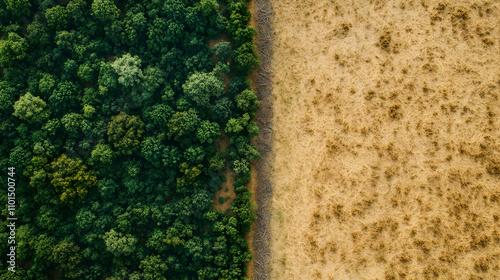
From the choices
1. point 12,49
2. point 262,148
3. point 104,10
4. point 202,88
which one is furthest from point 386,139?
point 12,49

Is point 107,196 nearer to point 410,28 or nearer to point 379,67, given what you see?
point 379,67

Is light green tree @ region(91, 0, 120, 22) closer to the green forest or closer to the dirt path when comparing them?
the green forest

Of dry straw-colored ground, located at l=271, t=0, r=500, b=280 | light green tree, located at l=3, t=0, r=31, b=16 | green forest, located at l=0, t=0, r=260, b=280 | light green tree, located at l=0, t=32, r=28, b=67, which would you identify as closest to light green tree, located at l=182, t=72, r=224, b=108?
green forest, located at l=0, t=0, r=260, b=280

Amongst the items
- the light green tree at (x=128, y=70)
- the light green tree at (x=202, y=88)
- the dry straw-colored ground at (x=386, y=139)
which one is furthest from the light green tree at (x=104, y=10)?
the dry straw-colored ground at (x=386, y=139)

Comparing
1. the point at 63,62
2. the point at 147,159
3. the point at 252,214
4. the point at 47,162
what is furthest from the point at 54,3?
the point at 252,214

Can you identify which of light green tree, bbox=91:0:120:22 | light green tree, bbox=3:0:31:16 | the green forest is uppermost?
light green tree, bbox=91:0:120:22

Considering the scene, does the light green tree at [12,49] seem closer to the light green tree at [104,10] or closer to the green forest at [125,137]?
the green forest at [125,137]
